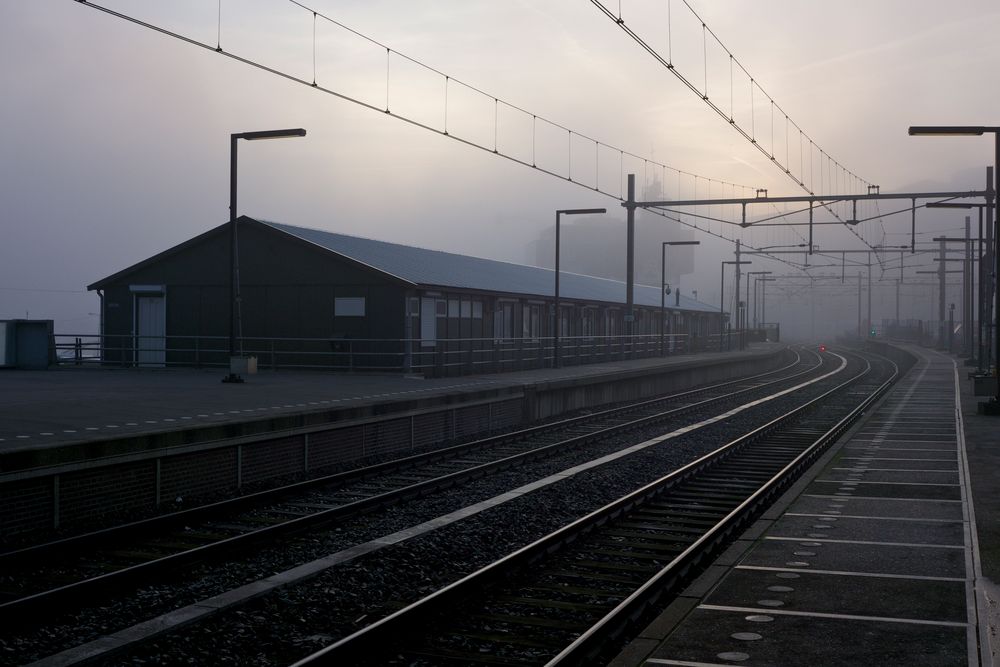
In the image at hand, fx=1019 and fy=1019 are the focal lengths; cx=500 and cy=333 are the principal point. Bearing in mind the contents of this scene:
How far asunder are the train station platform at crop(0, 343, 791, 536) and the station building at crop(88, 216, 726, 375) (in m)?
1.83

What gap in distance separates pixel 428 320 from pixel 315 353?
12.6 feet

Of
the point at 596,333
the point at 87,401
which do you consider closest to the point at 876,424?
the point at 87,401

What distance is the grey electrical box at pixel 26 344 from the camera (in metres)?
31.0

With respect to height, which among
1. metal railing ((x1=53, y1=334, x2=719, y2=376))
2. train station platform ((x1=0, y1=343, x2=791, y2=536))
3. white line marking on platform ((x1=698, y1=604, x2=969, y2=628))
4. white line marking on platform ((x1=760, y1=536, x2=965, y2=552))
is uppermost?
metal railing ((x1=53, y1=334, x2=719, y2=376))

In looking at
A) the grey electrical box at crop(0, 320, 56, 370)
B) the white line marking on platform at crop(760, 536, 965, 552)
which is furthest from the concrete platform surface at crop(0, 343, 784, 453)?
the white line marking on platform at crop(760, 536, 965, 552)

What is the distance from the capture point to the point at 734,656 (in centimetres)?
666

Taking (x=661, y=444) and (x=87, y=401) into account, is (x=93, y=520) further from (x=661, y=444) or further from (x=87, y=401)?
(x=661, y=444)

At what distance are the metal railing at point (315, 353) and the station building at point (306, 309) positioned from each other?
0.16 feet

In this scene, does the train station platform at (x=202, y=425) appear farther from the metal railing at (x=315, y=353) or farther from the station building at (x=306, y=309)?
the station building at (x=306, y=309)

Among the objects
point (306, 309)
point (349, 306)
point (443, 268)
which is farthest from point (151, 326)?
point (443, 268)

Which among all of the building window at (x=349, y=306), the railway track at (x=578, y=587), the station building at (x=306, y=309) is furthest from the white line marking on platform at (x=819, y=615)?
the building window at (x=349, y=306)

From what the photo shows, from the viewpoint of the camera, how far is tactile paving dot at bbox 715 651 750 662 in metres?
6.61

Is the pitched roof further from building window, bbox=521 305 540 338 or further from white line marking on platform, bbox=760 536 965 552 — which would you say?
white line marking on platform, bbox=760 536 965 552

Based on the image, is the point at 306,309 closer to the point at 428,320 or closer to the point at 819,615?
the point at 428,320
